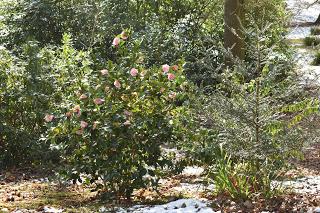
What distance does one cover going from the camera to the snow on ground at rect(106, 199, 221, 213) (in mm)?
4707

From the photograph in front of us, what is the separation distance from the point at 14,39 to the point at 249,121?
771 cm

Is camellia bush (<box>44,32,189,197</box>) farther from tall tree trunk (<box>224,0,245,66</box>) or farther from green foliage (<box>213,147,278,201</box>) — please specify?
tall tree trunk (<box>224,0,245,66</box>)

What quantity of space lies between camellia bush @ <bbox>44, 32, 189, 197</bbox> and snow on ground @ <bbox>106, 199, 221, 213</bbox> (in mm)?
272

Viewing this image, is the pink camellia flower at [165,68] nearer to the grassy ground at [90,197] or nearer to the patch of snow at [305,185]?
the grassy ground at [90,197]

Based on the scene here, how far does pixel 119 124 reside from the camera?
16.4ft

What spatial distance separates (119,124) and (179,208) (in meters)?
0.91

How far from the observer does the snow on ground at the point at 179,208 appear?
4707 millimetres

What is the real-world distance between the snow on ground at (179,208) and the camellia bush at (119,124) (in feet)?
0.89

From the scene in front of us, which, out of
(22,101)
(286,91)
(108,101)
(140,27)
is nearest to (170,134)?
(108,101)

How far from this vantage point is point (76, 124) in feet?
16.7

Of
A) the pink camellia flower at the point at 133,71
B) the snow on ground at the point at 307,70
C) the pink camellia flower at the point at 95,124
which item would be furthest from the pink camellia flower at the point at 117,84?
the snow on ground at the point at 307,70

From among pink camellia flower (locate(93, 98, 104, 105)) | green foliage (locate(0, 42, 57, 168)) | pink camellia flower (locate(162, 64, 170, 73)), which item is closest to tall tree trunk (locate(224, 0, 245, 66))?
green foliage (locate(0, 42, 57, 168))

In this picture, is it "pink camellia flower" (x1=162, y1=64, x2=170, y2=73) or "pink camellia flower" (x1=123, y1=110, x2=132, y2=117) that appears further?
"pink camellia flower" (x1=162, y1=64, x2=170, y2=73)

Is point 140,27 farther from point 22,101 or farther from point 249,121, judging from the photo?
point 249,121
